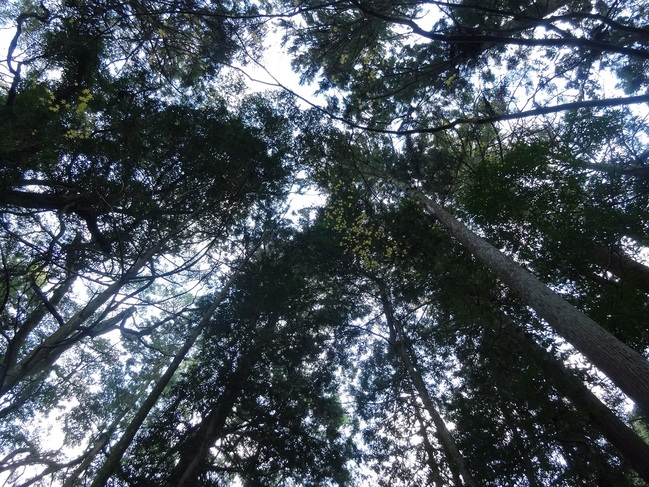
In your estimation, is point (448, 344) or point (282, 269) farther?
point (282, 269)

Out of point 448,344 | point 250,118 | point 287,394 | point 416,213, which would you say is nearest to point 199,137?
point 250,118

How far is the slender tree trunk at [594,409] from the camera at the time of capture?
16.5 ft

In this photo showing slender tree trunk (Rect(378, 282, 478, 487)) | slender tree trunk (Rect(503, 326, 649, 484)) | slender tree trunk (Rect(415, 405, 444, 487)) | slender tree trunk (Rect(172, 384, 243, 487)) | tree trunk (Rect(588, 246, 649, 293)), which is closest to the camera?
slender tree trunk (Rect(503, 326, 649, 484))

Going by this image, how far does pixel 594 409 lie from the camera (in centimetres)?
585

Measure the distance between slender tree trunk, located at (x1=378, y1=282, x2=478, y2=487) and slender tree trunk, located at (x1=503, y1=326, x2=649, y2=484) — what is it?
8.04 feet

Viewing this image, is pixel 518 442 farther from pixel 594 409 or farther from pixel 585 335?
pixel 585 335

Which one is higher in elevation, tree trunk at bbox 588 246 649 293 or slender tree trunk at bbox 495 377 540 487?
tree trunk at bbox 588 246 649 293

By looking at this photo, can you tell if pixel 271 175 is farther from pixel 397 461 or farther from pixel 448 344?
pixel 397 461

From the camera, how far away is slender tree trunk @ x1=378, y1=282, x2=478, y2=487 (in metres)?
6.44

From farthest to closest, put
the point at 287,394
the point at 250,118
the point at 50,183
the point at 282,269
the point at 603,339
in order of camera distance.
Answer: the point at 282,269 < the point at 287,394 < the point at 250,118 < the point at 50,183 < the point at 603,339

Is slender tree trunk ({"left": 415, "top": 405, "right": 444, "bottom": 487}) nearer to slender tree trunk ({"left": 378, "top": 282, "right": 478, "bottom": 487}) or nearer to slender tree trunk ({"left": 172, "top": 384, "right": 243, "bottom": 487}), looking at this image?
slender tree trunk ({"left": 378, "top": 282, "right": 478, "bottom": 487})

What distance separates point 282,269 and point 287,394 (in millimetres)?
3747

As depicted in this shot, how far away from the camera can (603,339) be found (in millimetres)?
3828

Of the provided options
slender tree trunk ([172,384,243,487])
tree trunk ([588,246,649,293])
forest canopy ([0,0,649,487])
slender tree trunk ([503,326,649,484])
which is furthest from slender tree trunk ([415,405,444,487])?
tree trunk ([588,246,649,293])
